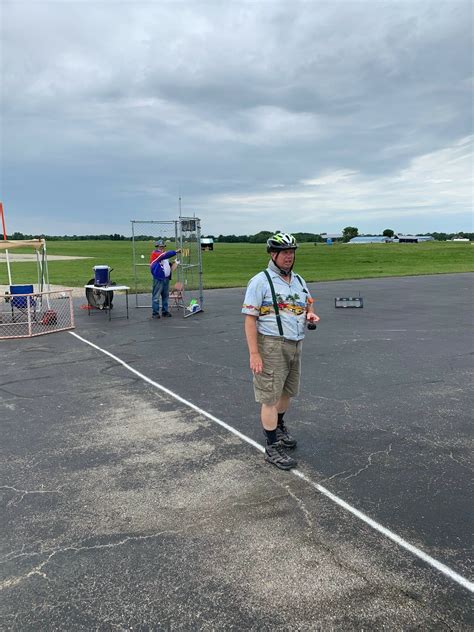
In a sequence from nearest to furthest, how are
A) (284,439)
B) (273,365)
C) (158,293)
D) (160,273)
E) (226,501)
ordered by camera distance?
(226,501)
(273,365)
(284,439)
(160,273)
(158,293)

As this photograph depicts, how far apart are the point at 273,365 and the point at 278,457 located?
2.87 ft

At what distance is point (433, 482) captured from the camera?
4148 mm

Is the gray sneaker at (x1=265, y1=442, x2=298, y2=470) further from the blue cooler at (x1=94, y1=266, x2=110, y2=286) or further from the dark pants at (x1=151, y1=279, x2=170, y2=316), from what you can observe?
the blue cooler at (x1=94, y1=266, x2=110, y2=286)

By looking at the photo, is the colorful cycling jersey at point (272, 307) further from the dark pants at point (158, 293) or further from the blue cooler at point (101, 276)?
the blue cooler at point (101, 276)

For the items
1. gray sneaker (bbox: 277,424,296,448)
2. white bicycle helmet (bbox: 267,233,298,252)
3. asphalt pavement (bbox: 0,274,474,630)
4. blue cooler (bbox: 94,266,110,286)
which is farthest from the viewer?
blue cooler (bbox: 94,266,110,286)

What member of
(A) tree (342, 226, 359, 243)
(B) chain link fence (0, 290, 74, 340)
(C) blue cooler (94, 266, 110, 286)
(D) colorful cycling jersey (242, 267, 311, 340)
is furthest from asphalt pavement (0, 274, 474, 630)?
(A) tree (342, 226, 359, 243)

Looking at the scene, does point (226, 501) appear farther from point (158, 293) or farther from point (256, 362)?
point (158, 293)

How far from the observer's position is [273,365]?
4434 millimetres

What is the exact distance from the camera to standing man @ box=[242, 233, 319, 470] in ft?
14.3

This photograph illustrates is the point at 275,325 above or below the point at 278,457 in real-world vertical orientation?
above

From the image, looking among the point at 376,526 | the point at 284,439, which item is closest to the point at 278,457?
the point at 284,439

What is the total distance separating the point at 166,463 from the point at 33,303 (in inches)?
438

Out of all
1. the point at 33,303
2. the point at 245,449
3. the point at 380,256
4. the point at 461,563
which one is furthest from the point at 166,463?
the point at 380,256

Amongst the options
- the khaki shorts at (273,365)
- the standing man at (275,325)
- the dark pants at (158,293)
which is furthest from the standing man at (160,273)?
the khaki shorts at (273,365)
